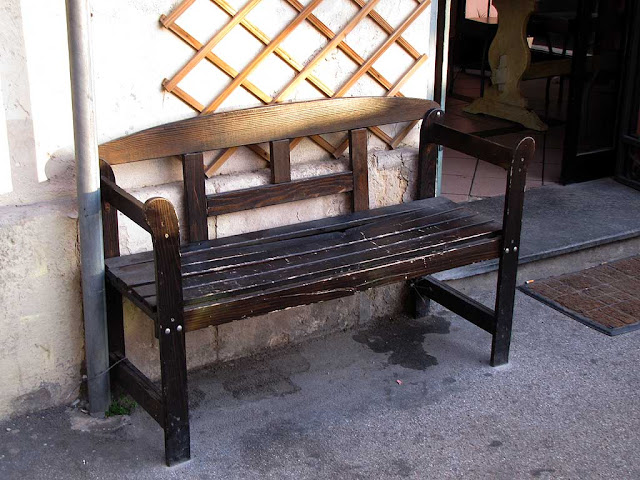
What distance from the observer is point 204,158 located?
3230 millimetres

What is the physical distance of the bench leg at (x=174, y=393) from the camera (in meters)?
2.63

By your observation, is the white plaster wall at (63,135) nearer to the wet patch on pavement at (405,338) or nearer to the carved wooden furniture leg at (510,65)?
the wet patch on pavement at (405,338)

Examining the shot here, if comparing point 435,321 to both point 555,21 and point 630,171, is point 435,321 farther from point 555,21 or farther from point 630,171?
point 555,21

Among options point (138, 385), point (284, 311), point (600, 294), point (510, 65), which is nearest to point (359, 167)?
point (284, 311)

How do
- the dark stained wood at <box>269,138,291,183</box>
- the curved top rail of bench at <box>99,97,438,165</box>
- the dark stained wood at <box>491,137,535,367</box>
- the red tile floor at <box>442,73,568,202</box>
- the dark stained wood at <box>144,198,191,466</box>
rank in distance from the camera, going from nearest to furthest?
the dark stained wood at <box>144,198,191,466</box>
the curved top rail of bench at <box>99,97,438,165</box>
the dark stained wood at <box>491,137,535,367</box>
the dark stained wood at <box>269,138,291,183</box>
the red tile floor at <box>442,73,568,202</box>

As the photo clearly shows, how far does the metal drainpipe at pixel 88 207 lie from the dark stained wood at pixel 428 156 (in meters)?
1.43

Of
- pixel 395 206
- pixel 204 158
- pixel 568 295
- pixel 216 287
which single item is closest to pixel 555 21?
pixel 568 295

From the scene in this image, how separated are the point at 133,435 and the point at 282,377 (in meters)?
0.64

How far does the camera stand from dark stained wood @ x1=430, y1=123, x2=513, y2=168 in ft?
10.5

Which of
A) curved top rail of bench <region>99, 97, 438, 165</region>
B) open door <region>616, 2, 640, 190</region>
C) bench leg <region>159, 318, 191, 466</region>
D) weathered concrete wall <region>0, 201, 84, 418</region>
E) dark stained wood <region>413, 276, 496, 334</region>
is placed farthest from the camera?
open door <region>616, 2, 640, 190</region>

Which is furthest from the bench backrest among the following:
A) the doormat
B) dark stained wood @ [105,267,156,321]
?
the doormat

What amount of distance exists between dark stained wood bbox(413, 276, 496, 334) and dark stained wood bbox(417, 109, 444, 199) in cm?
38

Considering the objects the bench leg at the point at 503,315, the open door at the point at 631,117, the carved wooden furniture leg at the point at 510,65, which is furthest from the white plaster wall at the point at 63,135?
the carved wooden furniture leg at the point at 510,65

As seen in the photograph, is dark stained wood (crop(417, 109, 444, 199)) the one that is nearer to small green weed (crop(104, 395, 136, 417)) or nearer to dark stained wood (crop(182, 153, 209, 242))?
dark stained wood (crop(182, 153, 209, 242))
